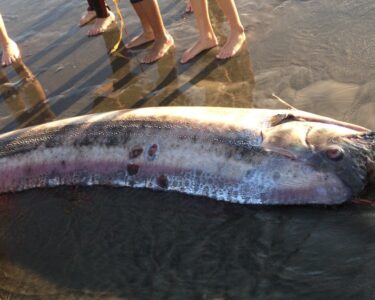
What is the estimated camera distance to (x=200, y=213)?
363 cm

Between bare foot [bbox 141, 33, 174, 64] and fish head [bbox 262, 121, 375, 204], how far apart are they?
9.38ft

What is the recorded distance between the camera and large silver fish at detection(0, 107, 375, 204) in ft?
11.2

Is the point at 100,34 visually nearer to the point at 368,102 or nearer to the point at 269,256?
the point at 368,102

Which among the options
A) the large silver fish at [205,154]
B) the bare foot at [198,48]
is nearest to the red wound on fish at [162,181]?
the large silver fish at [205,154]

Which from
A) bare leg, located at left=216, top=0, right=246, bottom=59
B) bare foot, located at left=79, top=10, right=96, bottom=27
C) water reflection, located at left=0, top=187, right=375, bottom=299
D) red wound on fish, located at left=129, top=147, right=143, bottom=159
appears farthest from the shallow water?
bare foot, located at left=79, top=10, right=96, bottom=27

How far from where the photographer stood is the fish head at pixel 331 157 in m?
3.35

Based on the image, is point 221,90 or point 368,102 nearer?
point 368,102

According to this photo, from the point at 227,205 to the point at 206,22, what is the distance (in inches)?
117

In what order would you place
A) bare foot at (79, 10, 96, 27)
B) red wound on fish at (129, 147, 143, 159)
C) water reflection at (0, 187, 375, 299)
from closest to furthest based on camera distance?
water reflection at (0, 187, 375, 299)
red wound on fish at (129, 147, 143, 159)
bare foot at (79, 10, 96, 27)

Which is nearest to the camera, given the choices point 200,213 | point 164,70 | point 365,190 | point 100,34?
point 365,190

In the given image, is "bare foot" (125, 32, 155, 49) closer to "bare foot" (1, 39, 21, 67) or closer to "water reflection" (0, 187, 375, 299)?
"bare foot" (1, 39, 21, 67)

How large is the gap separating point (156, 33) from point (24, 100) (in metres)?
1.98

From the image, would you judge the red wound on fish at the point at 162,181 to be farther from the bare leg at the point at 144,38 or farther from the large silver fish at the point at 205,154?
the bare leg at the point at 144,38

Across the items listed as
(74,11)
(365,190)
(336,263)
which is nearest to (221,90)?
(365,190)
